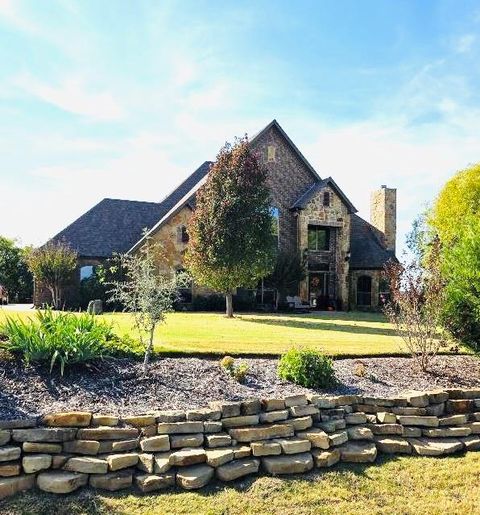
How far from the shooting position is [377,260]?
31250mm

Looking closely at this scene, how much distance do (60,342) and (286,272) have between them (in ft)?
67.9

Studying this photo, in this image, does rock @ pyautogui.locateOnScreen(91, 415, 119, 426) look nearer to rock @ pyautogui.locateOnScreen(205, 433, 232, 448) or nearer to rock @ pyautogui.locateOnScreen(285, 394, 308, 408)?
rock @ pyautogui.locateOnScreen(205, 433, 232, 448)

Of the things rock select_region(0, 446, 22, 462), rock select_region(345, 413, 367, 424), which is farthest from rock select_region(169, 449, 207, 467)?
rock select_region(345, 413, 367, 424)

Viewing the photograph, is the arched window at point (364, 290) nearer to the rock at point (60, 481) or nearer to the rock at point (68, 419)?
the rock at point (68, 419)

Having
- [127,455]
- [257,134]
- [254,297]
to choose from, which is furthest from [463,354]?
[257,134]

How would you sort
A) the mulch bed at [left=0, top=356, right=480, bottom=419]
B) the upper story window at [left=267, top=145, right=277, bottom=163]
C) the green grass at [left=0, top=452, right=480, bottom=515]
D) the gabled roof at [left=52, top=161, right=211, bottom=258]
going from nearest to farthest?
the green grass at [left=0, top=452, right=480, bottom=515] < the mulch bed at [left=0, top=356, right=480, bottom=419] < the gabled roof at [left=52, top=161, right=211, bottom=258] < the upper story window at [left=267, top=145, right=277, bottom=163]

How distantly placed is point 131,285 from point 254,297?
66.1 ft

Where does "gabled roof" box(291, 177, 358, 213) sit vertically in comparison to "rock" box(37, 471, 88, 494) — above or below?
above

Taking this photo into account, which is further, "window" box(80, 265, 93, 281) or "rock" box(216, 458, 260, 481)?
"window" box(80, 265, 93, 281)

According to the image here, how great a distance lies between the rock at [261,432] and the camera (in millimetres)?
6270

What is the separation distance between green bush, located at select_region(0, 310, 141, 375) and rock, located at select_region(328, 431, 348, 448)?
367 centimetres

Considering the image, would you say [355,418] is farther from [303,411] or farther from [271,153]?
[271,153]

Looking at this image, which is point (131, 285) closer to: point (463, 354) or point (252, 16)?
point (252, 16)

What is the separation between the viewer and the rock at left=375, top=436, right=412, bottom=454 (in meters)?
6.81
